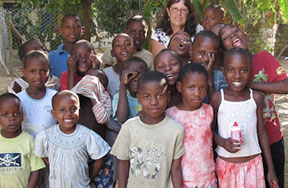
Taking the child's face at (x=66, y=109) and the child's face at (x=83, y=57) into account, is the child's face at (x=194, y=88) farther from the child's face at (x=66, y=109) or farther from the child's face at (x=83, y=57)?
the child's face at (x=83, y=57)

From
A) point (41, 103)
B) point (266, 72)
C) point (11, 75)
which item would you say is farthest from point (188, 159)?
point (11, 75)

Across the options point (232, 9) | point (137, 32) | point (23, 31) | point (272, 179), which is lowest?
point (272, 179)

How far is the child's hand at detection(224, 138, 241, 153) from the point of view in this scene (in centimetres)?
225

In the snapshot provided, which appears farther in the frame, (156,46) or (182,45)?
(156,46)

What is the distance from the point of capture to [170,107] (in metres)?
2.61

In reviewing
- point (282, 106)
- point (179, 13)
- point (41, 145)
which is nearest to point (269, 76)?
point (179, 13)

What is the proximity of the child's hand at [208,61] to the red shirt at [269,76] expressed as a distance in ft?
1.03

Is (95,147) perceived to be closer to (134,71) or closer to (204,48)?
(134,71)

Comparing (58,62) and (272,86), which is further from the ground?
(58,62)

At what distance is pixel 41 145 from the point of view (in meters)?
2.61

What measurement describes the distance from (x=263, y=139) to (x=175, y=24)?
5.20 ft

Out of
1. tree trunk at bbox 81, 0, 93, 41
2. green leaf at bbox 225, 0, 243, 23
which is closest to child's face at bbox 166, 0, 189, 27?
green leaf at bbox 225, 0, 243, 23

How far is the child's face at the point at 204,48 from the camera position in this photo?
2730mm

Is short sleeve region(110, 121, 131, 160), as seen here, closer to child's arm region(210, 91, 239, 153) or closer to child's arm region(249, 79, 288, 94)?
child's arm region(210, 91, 239, 153)
